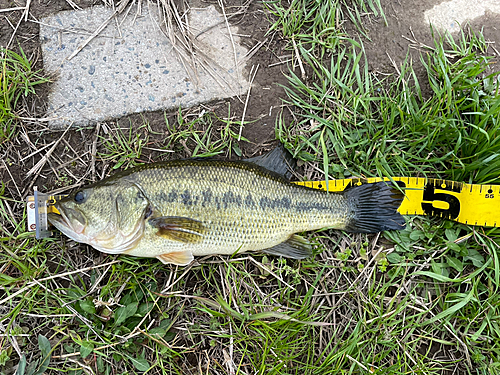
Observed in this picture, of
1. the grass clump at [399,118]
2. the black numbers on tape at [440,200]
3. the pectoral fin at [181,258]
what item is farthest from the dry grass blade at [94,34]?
the black numbers on tape at [440,200]

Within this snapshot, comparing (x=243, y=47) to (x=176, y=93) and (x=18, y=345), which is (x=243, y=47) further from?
(x=18, y=345)

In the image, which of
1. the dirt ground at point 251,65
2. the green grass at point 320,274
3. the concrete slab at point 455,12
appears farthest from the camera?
the concrete slab at point 455,12

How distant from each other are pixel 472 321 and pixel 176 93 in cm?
398

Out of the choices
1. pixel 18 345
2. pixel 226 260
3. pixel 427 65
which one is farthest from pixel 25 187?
pixel 427 65

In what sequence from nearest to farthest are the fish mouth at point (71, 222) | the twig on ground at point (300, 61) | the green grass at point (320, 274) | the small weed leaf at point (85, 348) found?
the fish mouth at point (71, 222)
the small weed leaf at point (85, 348)
the green grass at point (320, 274)
the twig on ground at point (300, 61)

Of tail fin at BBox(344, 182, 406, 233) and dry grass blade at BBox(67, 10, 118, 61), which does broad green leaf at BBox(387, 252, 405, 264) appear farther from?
dry grass blade at BBox(67, 10, 118, 61)

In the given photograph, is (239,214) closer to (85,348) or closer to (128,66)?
(85,348)

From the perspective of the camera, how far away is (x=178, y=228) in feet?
10.2

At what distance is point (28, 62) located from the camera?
11.7 ft

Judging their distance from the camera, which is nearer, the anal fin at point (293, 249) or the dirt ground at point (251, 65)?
the anal fin at point (293, 249)

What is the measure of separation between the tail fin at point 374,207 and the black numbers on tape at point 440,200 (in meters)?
0.29

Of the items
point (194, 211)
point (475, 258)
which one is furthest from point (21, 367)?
point (475, 258)

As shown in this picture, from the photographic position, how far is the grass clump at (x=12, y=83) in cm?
351

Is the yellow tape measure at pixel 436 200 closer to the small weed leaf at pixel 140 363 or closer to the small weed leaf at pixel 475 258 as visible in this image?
the small weed leaf at pixel 475 258
